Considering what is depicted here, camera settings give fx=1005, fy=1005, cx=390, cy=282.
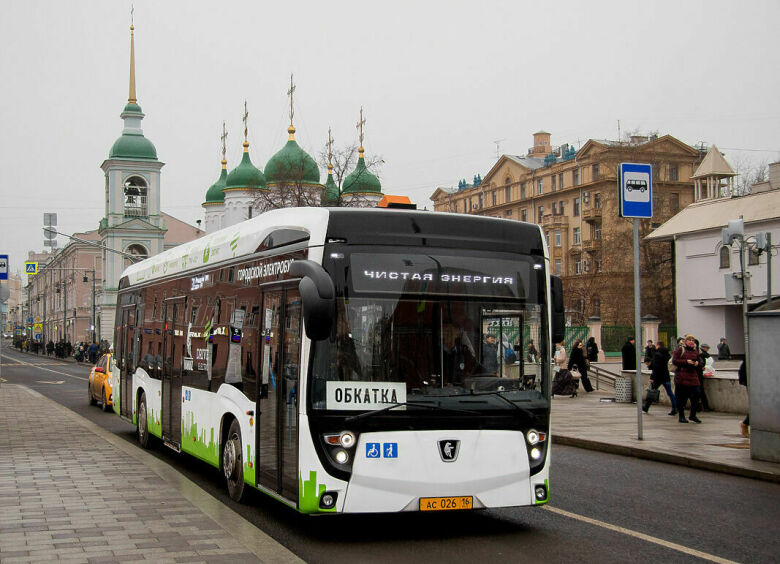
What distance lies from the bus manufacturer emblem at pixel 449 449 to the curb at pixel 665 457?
20.0 feet

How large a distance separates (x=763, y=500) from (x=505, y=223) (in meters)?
4.72

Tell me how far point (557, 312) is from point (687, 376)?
36.9ft

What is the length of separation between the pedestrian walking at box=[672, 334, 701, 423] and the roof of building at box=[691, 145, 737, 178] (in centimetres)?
4555

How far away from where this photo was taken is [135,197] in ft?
299

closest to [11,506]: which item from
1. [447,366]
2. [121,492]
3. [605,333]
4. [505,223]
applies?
[121,492]

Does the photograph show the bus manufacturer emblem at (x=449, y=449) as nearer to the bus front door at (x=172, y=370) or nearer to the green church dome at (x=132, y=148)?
the bus front door at (x=172, y=370)

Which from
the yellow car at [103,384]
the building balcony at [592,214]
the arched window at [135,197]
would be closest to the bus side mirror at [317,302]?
the yellow car at [103,384]

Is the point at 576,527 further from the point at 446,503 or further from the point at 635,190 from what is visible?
the point at 635,190

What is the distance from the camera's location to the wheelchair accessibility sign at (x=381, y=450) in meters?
8.00

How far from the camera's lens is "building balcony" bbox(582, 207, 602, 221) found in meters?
81.7

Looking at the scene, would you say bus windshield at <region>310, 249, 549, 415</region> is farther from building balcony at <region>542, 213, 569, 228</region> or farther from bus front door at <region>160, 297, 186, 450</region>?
building balcony at <region>542, 213, 569, 228</region>

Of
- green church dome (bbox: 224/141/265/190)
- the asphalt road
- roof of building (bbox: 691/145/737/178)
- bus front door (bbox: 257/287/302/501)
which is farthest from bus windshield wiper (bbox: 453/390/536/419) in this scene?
green church dome (bbox: 224/141/265/190)

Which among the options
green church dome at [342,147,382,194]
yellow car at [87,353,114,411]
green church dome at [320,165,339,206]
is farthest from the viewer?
green church dome at [342,147,382,194]

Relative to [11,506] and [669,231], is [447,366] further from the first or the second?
[669,231]
